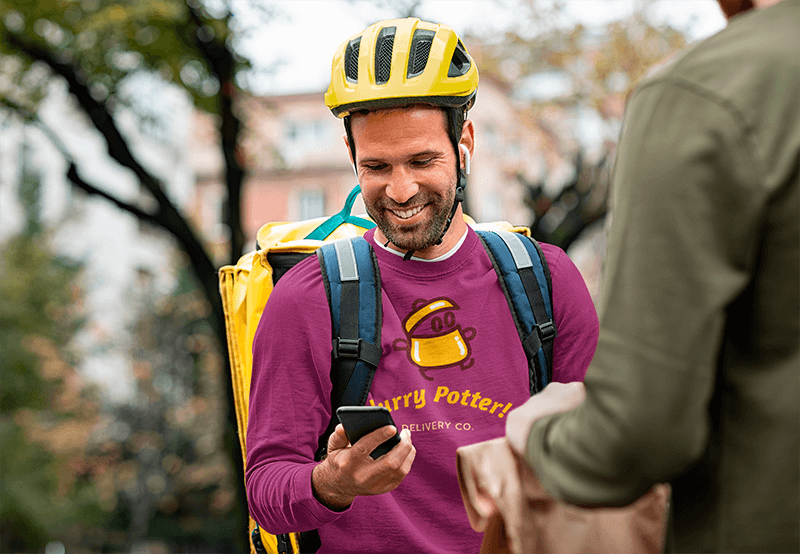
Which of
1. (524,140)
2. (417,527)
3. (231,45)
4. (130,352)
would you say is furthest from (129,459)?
(417,527)

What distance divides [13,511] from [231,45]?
63.9 feet

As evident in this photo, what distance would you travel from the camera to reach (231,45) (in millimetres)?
10273

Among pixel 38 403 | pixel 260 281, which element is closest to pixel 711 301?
pixel 260 281

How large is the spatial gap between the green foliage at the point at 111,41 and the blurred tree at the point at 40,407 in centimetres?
1660

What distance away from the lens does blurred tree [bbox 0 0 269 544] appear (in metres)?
10.1

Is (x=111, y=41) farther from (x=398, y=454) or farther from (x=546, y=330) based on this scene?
(x=398, y=454)

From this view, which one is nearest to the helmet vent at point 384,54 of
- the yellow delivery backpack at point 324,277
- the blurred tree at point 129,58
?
the yellow delivery backpack at point 324,277

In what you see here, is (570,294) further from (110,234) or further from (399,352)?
(110,234)

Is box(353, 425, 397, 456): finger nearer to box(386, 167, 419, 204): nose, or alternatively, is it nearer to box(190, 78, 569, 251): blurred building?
box(386, 167, 419, 204): nose

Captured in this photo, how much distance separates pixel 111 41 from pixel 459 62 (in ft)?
29.6

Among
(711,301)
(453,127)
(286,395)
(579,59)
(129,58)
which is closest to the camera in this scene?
(711,301)

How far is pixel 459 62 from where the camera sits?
273 cm

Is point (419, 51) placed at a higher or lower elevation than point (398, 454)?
higher

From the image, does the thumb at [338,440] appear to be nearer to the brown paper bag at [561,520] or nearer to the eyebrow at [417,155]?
the brown paper bag at [561,520]
